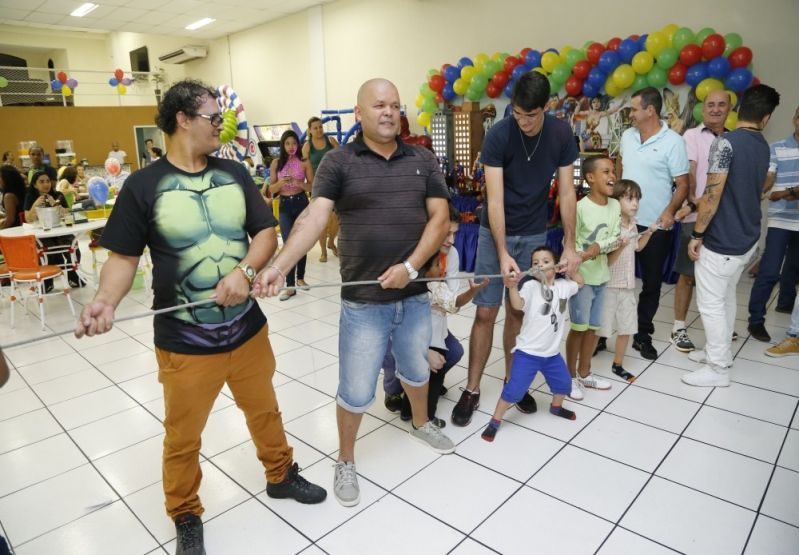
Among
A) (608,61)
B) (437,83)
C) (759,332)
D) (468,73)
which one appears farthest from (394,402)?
(437,83)

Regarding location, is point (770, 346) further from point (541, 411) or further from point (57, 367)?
point (57, 367)

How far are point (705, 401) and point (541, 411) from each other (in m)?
0.98

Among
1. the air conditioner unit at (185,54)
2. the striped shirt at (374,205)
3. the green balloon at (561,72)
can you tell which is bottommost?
the striped shirt at (374,205)

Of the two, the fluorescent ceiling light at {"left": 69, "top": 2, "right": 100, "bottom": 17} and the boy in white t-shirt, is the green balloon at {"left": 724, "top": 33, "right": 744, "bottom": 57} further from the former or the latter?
the fluorescent ceiling light at {"left": 69, "top": 2, "right": 100, "bottom": 17}

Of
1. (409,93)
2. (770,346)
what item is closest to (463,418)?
(770,346)

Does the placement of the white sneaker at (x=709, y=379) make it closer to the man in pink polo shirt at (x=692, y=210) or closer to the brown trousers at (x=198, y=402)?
the man in pink polo shirt at (x=692, y=210)

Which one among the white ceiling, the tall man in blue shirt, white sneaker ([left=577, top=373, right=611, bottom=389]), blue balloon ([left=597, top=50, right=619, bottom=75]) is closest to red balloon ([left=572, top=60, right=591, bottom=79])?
blue balloon ([left=597, top=50, right=619, bottom=75])

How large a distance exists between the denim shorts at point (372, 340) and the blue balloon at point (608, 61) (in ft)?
15.3

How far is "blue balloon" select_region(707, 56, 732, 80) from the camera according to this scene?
16.4 feet

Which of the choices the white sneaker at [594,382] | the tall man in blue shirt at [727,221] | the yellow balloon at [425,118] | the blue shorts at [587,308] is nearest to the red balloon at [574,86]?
the yellow balloon at [425,118]

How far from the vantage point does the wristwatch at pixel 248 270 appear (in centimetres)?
187

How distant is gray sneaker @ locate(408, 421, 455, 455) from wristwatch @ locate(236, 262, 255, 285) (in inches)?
50.0

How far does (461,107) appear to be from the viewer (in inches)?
288

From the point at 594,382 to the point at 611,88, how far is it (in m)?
3.91
